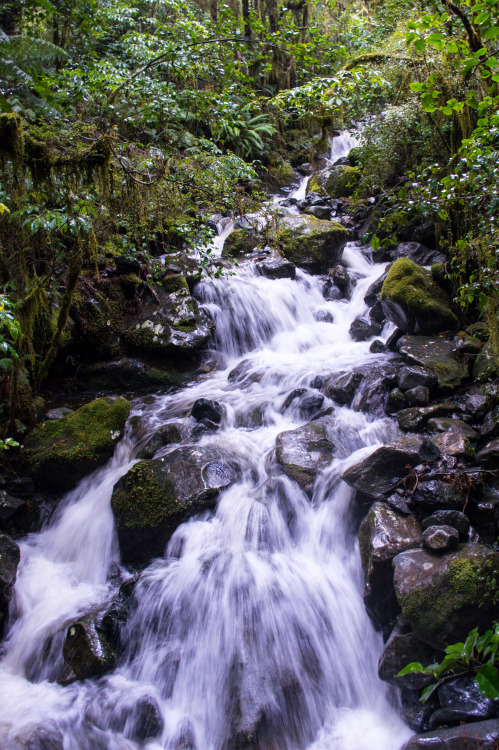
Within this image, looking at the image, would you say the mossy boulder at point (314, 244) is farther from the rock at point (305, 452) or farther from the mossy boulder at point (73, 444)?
the mossy boulder at point (73, 444)

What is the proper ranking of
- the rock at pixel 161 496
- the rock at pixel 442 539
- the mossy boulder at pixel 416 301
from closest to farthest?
1. the rock at pixel 442 539
2. the rock at pixel 161 496
3. the mossy boulder at pixel 416 301

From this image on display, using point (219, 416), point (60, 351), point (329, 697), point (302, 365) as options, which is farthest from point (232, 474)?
point (60, 351)

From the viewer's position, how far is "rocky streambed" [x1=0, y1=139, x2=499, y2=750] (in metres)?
3.17

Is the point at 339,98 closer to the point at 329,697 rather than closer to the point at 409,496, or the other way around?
the point at 409,496

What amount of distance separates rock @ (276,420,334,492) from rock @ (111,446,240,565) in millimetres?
612

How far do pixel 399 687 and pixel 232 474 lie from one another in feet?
8.45

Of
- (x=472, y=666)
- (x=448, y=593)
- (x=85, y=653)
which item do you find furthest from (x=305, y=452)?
(x=85, y=653)

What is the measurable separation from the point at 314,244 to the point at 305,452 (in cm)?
659

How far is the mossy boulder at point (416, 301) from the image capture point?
21.8 ft

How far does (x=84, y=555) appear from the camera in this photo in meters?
4.84

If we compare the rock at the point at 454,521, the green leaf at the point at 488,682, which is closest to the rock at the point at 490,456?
the rock at the point at 454,521

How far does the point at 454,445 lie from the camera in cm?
430

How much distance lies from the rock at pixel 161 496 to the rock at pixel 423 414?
2.08 m

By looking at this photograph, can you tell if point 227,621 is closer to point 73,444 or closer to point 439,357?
point 73,444
